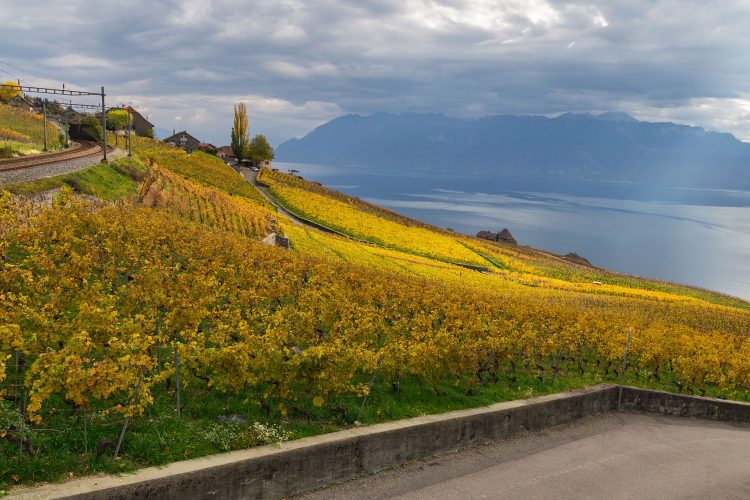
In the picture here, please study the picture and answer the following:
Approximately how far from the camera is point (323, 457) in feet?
30.7

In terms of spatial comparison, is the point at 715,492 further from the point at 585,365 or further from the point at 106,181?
the point at 106,181

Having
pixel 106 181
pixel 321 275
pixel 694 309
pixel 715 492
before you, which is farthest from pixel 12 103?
pixel 715 492

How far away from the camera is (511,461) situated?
11555 millimetres

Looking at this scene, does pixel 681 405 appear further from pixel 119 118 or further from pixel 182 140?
pixel 182 140

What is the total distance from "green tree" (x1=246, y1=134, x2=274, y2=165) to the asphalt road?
11853cm

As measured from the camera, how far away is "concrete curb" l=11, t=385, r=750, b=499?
740 centimetres

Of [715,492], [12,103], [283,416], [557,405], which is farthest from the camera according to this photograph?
[12,103]

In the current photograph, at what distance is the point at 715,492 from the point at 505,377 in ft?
19.3

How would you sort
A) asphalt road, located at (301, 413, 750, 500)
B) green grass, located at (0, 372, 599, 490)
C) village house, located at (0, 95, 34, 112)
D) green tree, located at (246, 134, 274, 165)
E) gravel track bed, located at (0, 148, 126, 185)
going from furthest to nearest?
green tree, located at (246, 134, 274, 165), village house, located at (0, 95, 34, 112), gravel track bed, located at (0, 148, 126, 185), asphalt road, located at (301, 413, 750, 500), green grass, located at (0, 372, 599, 490)

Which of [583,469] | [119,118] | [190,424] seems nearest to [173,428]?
[190,424]

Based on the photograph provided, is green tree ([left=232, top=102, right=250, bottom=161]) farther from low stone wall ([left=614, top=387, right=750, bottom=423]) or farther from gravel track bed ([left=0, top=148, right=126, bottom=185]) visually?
low stone wall ([left=614, top=387, right=750, bottom=423])

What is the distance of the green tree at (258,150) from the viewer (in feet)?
411

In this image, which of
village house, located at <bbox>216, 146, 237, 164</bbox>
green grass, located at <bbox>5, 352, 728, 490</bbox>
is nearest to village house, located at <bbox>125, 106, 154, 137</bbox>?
village house, located at <bbox>216, 146, 237, 164</bbox>

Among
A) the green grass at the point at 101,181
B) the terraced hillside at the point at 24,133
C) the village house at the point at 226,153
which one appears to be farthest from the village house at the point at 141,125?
the green grass at the point at 101,181
